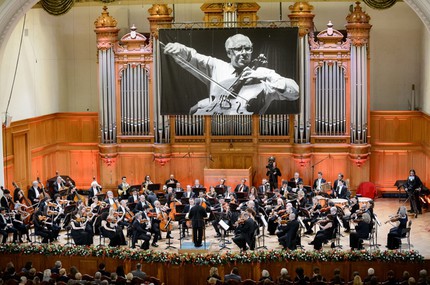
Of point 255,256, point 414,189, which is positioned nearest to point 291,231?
point 255,256

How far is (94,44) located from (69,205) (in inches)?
328

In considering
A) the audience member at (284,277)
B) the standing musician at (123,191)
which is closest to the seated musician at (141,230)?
the standing musician at (123,191)

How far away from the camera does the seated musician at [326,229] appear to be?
66.7 feet

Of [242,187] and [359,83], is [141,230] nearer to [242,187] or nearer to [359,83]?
[242,187]

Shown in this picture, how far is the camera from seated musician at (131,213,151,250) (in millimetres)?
20734

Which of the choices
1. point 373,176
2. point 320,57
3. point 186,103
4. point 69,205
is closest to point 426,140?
point 373,176

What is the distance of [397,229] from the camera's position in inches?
795

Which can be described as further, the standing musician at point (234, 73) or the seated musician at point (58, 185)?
the standing musician at point (234, 73)

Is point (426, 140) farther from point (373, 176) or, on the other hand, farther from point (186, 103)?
point (186, 103)

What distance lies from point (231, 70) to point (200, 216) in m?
6.49

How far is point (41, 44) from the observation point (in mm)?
26672

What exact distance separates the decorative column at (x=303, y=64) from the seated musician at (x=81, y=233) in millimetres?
8706

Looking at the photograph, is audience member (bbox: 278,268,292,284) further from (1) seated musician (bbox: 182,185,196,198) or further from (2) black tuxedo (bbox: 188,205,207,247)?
(1) seated musician (bbox: 182,185,196,198)

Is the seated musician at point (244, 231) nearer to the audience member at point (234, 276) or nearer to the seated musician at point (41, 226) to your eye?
the audience member at point (234, 276)
